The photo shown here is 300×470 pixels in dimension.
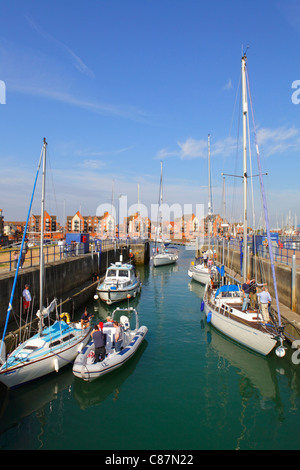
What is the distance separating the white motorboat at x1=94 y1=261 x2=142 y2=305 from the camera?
22711mm

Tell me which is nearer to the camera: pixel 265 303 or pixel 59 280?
pixel 265 303

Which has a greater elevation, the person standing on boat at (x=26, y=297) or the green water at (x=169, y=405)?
the person standing on boat at (x=26, y=297)

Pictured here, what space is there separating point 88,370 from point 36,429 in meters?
2.52

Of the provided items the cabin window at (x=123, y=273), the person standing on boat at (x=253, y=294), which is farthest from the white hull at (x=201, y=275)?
the person standing on boat at (x=253, y=294)

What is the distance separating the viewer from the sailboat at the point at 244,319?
1276cm

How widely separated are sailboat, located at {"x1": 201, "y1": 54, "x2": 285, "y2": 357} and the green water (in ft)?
2.42

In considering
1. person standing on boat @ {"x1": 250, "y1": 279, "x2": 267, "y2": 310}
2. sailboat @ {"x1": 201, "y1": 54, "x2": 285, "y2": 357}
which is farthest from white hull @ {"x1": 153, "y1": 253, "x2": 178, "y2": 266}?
person standing on boat @ {"x1": 250, "y1": 279, "x2": 267, "y2": 310}

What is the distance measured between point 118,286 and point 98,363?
39.9ft

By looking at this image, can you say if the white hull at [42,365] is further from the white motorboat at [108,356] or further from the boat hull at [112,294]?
the boat hull at [112,294]

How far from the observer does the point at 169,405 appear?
980 cm

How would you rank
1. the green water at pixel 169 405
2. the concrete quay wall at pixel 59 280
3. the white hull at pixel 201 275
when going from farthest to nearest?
the white hull at pixel 201 275
the concrete quay wall at pixel 59 280
the green water at pixel 169 405

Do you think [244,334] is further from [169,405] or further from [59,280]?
[59,280]

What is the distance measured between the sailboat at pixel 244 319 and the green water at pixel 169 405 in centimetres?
74

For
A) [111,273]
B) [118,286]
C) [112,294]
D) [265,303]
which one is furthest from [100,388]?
[111,273]
